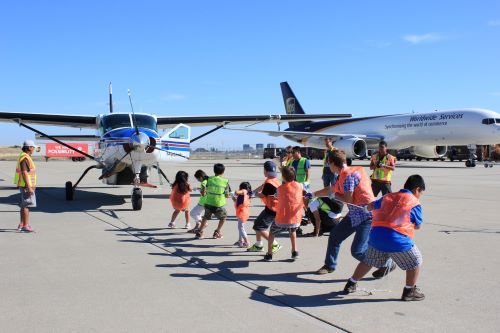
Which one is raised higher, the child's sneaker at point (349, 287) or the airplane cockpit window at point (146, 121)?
the airplane cockpit window at point (146, 121)

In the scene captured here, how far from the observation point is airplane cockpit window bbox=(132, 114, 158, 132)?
12398 mm

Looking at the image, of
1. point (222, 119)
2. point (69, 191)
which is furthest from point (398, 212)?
point (222, 119)

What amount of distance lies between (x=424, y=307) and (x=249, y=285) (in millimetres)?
1751

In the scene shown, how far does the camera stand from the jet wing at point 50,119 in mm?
14203

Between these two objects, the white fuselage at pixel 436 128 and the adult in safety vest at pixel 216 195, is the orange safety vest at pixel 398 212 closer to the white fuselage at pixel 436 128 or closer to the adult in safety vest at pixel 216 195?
the adult in safety vest at pixel 216 195

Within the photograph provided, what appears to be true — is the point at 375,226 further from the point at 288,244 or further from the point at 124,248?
the point at 124,248

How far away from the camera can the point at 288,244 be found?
717 centimetres

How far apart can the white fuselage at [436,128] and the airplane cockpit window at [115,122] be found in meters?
25.7

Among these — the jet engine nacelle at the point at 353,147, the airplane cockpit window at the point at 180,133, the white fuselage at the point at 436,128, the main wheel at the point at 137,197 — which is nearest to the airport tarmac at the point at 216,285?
the main wheel at the point at 137,197

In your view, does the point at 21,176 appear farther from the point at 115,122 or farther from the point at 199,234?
the point at 115,122

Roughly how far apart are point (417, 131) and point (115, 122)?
2723cm

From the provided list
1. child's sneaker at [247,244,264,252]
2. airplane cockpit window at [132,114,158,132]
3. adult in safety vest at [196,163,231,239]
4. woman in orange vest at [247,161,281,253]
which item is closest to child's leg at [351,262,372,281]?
woman in orange vest at [247,161,281,253]

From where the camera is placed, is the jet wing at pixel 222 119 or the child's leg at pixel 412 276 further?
the jet wing at pixel 222 119

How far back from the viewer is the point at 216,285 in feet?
16.3
